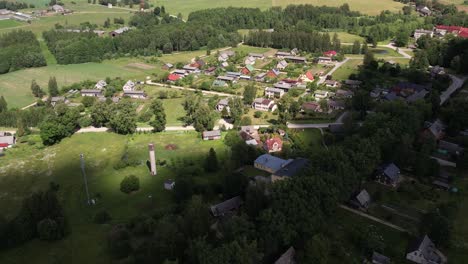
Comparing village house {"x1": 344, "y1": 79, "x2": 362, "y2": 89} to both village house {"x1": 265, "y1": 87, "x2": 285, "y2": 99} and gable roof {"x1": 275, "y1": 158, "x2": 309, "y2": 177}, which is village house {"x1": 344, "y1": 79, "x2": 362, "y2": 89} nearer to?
village house {"x1": 265, "y1": 87, "x2": 285, "y2": 99}

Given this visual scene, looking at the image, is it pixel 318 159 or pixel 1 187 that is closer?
pixel 318 159

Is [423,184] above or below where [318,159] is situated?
below

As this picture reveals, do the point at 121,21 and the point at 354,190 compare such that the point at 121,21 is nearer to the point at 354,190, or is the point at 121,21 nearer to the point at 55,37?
the point at 55,37

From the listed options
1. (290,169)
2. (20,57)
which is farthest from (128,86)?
(290,169)

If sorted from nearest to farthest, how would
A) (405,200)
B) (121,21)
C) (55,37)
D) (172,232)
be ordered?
(172,232) → (405,200) → (55,37) → (121,21)

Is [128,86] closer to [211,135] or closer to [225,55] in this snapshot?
[225,55]

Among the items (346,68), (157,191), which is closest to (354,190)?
(157,191)

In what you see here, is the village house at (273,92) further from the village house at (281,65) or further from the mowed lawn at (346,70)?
the village house at (281,65)

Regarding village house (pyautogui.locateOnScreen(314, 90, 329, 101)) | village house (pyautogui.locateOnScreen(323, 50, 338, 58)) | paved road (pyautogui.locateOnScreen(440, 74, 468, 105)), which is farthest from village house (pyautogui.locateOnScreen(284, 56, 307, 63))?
paved road (pyautogui.locateOnScreen(440, 74, 468, 105))
